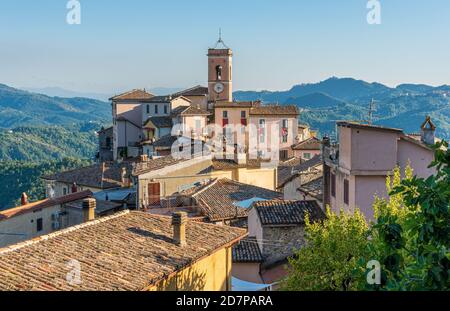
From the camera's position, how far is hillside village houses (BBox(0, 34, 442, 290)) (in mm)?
10977

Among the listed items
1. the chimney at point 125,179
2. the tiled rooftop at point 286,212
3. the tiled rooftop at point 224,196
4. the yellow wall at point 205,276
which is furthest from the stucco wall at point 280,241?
the chimney at point 125,179

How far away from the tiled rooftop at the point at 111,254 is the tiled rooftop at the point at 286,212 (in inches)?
187

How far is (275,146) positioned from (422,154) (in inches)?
1802

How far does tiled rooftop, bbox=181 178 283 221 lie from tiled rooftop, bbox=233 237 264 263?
16.4 ft

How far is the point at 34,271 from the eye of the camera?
998 centimetres

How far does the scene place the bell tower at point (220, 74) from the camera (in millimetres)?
67875

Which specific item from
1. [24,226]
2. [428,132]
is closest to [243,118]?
[24,226]

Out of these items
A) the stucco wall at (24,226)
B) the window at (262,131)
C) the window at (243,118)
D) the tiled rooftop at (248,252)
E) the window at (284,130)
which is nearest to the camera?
the tiled rooftop at (248,252)

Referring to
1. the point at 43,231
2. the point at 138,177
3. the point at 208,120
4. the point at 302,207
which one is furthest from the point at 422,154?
the point at 208,120

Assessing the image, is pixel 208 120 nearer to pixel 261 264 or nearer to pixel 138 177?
pixel 138 177

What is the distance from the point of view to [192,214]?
26.5 meters

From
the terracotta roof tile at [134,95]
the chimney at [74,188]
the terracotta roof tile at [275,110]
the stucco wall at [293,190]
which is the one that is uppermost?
the terracotta roof tile at [134,95]

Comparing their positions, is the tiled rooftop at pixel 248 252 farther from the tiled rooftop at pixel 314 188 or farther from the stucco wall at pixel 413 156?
the stucco wall at pixel 413 156

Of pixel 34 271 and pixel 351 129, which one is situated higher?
pixel 351 129
